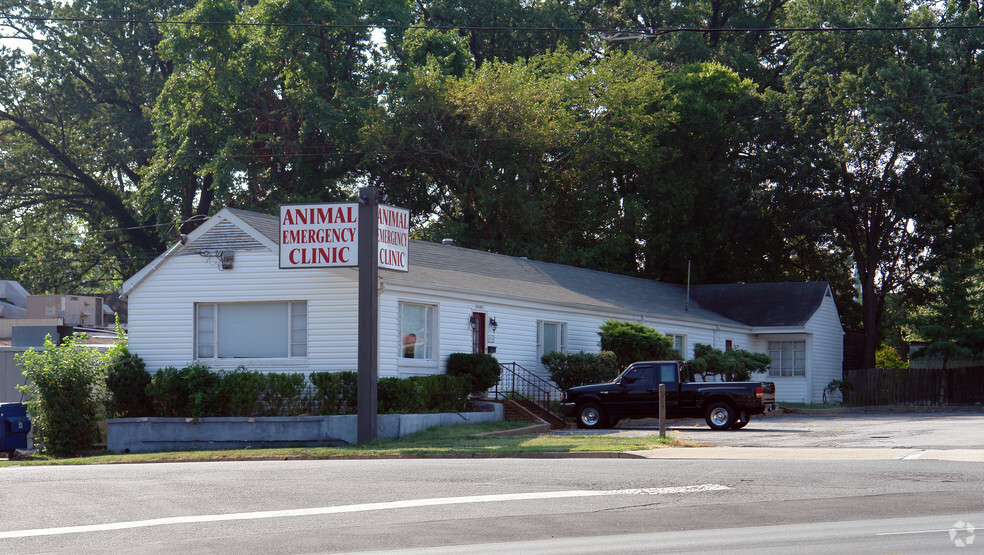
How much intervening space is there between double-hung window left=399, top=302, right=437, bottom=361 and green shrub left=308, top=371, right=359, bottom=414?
225 centimetres

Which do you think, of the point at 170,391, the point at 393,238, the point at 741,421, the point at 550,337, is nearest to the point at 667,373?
the point at 741,421

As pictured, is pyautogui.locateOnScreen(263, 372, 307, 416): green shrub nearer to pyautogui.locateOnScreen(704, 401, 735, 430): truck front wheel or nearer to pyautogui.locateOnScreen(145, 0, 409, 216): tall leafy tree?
pyautogui.locateOnScreen(704, 401, 735, 430): truck front wheel

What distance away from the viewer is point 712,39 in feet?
199

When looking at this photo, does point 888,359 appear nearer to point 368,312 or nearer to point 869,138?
point 869,138

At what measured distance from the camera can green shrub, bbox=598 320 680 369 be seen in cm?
3275

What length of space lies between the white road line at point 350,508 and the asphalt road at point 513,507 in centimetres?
3

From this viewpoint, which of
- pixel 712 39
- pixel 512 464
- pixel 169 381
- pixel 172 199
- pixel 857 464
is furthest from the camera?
pixel 712 39

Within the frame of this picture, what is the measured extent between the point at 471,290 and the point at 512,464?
12.0 meters

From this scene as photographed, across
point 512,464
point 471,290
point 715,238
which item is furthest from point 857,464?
point 715,238

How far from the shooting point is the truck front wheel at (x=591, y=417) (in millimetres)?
27125

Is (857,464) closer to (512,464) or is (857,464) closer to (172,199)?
(512,464)

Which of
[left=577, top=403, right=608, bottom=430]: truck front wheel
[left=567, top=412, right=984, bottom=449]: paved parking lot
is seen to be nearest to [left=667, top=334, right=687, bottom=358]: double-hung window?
[left=567, top=412, right=984, bottom=449]: paved parking lot

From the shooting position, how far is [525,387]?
101 ft

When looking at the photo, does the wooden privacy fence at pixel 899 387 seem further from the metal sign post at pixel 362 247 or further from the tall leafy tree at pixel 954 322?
the metal sign post at pixel 362 247
